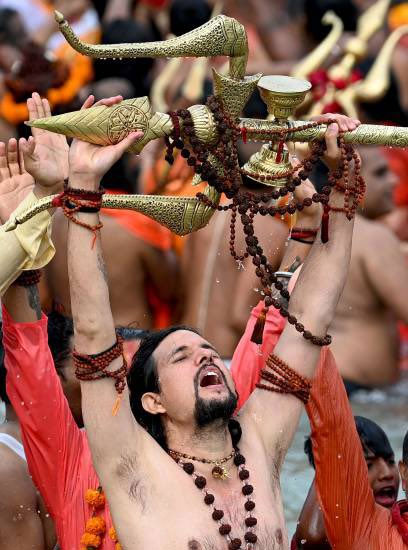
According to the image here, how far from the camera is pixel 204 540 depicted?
11.7 feet

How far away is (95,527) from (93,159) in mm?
984

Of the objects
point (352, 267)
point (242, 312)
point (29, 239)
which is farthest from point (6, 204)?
point (352, 267)

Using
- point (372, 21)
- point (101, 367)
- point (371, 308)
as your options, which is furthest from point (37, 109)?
point (372, 21)

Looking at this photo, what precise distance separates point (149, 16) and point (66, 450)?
6.25 metres

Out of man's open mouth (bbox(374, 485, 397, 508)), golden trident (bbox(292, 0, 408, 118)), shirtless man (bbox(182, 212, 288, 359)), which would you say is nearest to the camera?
man's open mouth (bbox(374, 485, 397, 508))

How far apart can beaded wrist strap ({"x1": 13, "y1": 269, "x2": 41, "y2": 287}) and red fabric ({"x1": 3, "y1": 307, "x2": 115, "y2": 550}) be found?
0.10 m

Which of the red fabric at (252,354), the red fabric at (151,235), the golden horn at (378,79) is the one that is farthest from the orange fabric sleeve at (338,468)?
the golden horn at (378,79)

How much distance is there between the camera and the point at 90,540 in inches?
147

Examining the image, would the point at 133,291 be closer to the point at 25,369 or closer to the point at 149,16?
the point at 25,369

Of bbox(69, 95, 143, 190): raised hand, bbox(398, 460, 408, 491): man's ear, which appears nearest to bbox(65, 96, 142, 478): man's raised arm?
bbox(69, 95, 143, 190): raised hand

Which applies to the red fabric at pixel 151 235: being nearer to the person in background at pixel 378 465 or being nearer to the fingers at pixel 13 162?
the person in background at pixel 378 465

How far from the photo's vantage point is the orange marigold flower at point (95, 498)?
380 cm

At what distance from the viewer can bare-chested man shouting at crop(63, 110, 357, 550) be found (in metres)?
3.48

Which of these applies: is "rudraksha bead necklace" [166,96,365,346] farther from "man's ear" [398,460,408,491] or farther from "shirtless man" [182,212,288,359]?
"shirtless man" [182,212,288,359]
